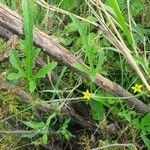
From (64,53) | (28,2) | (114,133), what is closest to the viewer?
(28,2)

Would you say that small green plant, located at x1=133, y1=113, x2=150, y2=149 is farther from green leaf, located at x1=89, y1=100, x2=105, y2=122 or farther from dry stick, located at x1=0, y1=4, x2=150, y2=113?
green leaf, located at x1=89, y1=100, x2=105, y2=122

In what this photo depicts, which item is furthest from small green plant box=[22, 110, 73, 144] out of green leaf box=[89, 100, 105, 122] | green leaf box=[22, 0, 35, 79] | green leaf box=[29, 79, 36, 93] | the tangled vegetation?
green leaf box=[22, 0, 35, 79]

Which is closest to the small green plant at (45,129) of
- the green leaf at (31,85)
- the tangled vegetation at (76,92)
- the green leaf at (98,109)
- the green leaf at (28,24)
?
the tangled vegetation at (76,92)

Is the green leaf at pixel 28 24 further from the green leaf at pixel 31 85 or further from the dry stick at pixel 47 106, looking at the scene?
the dry stick at pixel 47 106

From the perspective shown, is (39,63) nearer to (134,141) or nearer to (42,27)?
(42,27)

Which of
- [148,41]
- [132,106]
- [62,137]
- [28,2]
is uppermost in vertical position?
[28,2]

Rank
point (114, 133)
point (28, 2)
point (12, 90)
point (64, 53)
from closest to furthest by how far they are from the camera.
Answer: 1. point (28, 2)
2. point (64, 53)
3. point (12, 90)
4. point (114, 133)

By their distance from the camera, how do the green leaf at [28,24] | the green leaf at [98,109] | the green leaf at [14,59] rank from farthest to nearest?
the green leaf at [98,109] < the green leaf at [14,59] < the green leaf at [28,24]

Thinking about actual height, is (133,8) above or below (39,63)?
above

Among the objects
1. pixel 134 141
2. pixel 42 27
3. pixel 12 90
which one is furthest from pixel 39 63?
pixel 134 141
